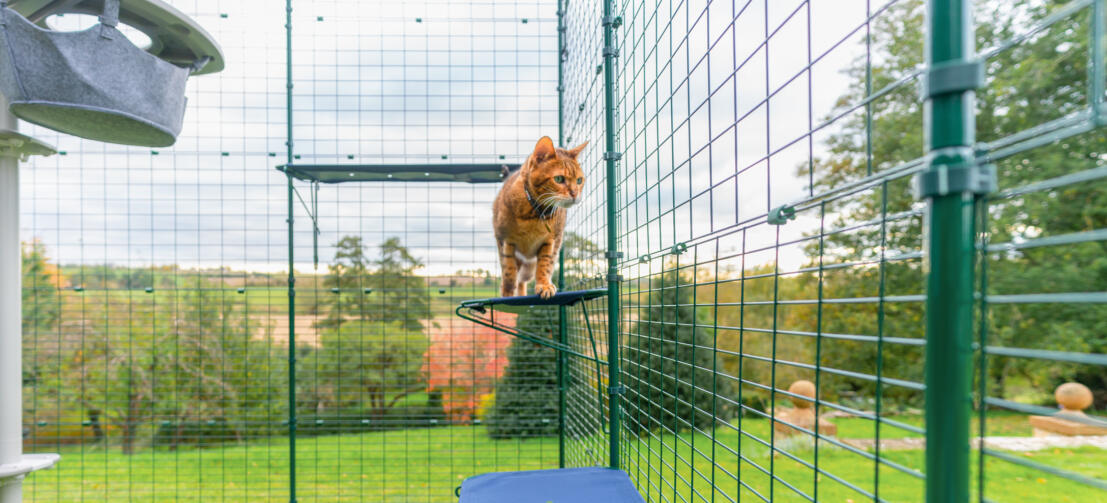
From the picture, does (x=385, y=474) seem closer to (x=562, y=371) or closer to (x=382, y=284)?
(x=382, y=284)

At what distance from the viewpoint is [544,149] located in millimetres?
Result: 2094

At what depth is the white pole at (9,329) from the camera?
219 centimetres

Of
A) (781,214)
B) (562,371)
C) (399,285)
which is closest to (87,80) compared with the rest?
(781,214)

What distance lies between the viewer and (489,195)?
3.64 meters

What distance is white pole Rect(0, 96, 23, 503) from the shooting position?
2189 millimetres

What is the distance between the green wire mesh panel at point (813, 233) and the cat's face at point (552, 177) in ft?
0.70

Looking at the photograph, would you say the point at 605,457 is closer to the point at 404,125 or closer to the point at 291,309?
the point at 291,309

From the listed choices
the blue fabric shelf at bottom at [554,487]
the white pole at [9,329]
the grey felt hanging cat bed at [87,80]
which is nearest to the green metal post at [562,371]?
the blue fabric shelf at bottom at [554,487]

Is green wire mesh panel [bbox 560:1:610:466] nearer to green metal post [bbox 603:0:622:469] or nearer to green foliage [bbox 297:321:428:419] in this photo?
green metal post [bbox 603:0:622:469]

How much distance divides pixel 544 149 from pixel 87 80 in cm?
152

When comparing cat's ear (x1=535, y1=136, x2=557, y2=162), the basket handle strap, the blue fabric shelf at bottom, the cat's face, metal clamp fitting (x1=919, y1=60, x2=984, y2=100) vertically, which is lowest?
the blue fabric shelf at bottom

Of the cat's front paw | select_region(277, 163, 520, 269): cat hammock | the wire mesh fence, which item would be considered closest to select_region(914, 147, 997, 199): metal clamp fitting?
the wire mesh fence

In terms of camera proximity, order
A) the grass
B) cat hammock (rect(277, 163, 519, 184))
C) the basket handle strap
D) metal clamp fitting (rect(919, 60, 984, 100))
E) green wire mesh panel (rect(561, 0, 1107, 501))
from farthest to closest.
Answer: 1. the grass
2. cat hammock (rect(277, 163, 519, 184))
3. the basket handle strap
4. green wire mesh panel (rect(561, 0, 1107, 501))
5. metal clamp fitting (rect(919, 60, 984, 100))

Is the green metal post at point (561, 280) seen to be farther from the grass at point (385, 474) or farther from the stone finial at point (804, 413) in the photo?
the stone finial at point (804, 413)
